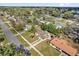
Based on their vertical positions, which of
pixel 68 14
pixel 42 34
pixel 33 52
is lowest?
pixel 33 52

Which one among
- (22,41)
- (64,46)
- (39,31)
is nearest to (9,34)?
(22,41)

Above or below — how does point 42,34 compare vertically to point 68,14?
below

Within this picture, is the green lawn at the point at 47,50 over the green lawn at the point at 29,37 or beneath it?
beneath

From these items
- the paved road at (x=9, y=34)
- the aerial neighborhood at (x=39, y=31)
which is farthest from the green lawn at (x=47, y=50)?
the paved road at (x=9, y=34)

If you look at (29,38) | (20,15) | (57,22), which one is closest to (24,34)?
(29,38)

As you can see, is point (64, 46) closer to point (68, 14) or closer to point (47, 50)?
point (47, 50)

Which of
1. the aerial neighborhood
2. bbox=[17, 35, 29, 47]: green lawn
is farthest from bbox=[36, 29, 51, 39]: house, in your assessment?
bbox=[17, 35, 29, 47]: green lawn

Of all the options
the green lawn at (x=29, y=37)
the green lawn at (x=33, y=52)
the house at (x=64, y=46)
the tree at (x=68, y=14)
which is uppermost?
the tree at (x=68, y=14)

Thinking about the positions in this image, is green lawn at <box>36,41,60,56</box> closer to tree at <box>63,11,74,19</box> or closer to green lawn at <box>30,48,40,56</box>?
green lawn at <box>30,48,40,56</box>

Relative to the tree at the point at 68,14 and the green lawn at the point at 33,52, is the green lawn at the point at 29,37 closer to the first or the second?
the green lawn at the point at 33,52
